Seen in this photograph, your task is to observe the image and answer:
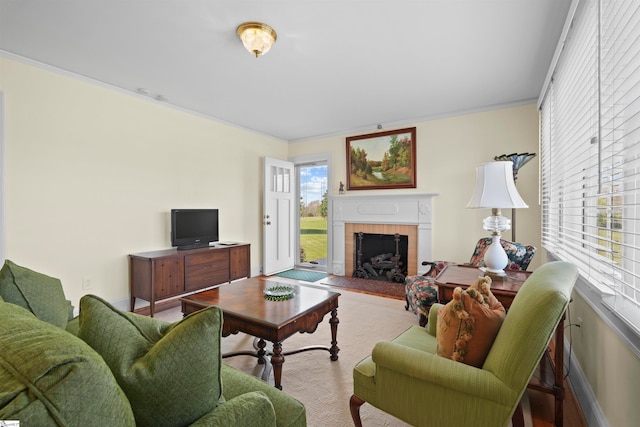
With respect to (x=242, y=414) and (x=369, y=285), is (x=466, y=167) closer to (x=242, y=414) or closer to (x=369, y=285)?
(x=369, y=285)

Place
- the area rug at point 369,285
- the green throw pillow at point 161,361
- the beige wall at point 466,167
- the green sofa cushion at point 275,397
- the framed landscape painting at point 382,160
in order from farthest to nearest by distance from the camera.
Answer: the framed landscape painting at point 382,160, the area rug at point 369,285, the beige wall at point 466,167, the green sofa cushion at point 275,397, the green throw pillow at point 161,361

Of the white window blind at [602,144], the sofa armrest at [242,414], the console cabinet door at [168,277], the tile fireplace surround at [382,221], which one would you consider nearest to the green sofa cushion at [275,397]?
the sofa armrest at [242,414]

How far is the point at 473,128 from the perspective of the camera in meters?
4.12

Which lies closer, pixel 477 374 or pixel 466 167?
pixel 477 374

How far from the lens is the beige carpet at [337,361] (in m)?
1.75

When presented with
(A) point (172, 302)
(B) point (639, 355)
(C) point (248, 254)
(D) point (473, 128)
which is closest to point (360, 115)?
(D) point (473, 128)

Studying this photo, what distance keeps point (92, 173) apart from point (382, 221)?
3.80 metres

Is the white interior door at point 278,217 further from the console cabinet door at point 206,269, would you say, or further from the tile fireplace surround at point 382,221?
the console cabinet door at point 206,269

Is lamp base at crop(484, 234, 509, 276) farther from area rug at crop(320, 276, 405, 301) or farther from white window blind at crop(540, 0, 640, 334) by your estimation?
area rug at crop(320, 276, 405, 301)

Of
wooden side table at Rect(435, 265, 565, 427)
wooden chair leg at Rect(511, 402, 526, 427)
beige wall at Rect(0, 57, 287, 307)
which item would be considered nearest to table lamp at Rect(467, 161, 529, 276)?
wooden side table at Rect(435, 265, 565, 427)

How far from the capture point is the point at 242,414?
842mm

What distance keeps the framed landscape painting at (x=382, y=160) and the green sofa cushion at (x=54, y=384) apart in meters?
4.49

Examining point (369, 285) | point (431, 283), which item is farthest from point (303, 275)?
point (431, 283)

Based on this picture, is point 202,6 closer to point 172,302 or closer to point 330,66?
point 330,66
